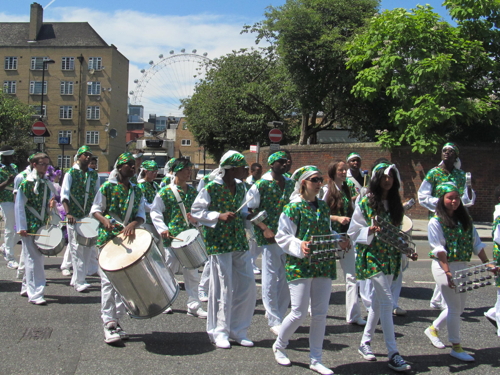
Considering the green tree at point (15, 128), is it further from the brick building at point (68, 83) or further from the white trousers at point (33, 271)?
the white trousers at point (33, 271)

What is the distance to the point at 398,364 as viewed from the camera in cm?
466

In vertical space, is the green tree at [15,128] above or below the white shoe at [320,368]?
above

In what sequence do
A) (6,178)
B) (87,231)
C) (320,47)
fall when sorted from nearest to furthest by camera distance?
1. (87,231)
2. (6,178)
3. (320,47)

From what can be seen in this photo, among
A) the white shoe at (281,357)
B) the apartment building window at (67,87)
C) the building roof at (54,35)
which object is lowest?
the white shoe at (281,357)

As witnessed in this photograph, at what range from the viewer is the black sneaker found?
465cm

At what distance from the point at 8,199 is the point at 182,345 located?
5.67 meters

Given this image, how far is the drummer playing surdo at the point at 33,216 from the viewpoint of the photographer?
6.88 metres

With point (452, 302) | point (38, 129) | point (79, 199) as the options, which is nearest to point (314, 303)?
point (452, 302)

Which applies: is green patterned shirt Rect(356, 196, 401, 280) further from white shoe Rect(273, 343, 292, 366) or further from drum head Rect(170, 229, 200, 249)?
drum head Rect(170, 229, 200, 249)

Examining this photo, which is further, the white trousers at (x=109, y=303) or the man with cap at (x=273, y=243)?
the man with cap at (x=273, y=243)

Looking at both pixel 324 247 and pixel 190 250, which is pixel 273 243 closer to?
pixel 190 250

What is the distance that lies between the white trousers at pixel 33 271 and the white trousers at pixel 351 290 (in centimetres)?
393

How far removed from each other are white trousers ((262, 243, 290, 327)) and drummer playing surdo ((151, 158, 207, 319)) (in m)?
0.97

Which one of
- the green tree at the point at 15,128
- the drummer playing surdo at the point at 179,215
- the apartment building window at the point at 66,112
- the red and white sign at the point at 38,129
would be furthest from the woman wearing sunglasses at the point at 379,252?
the apartment building window at the point at 66,112
